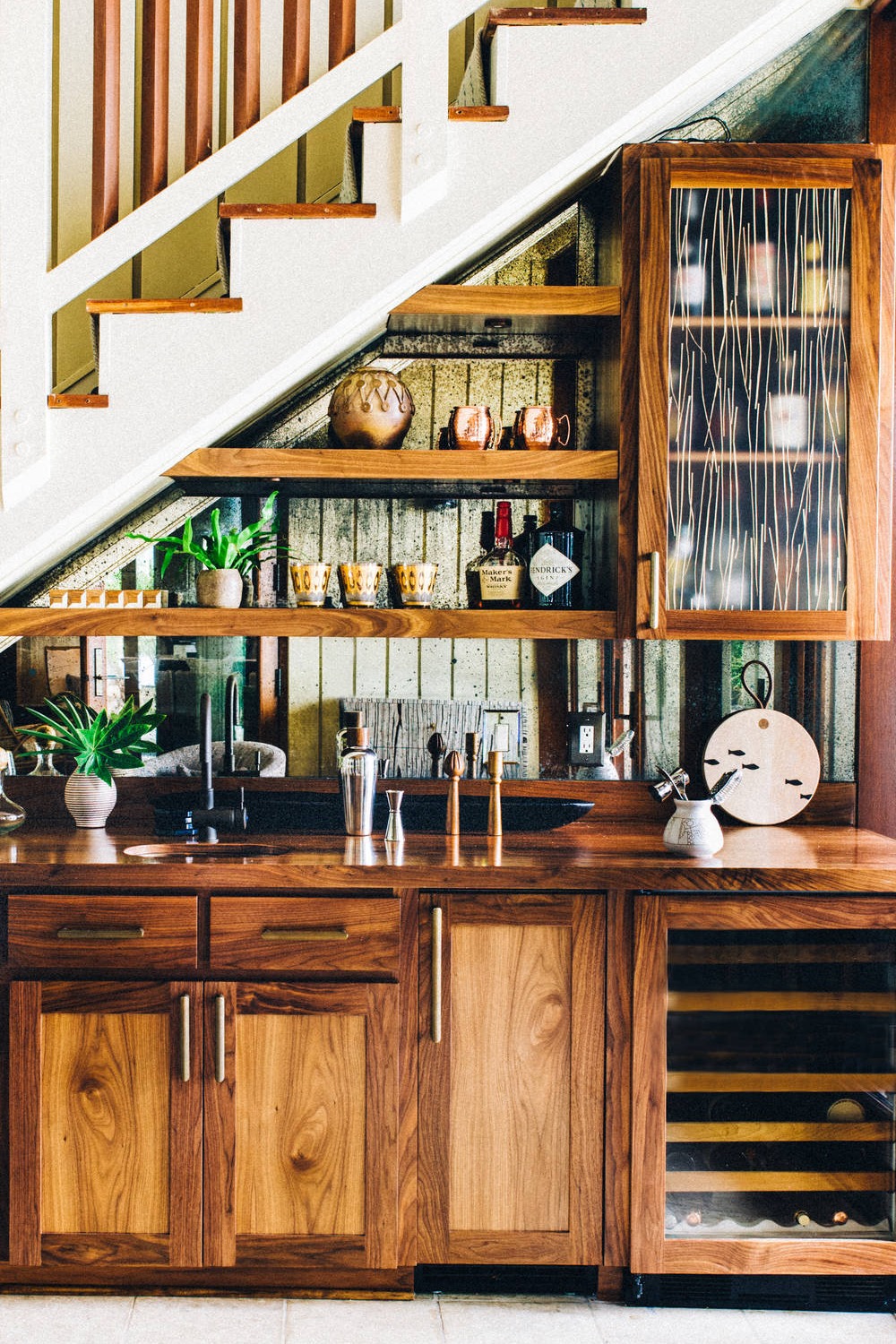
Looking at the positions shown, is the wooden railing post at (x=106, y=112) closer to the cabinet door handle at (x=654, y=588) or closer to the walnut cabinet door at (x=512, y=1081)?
A: the cabinet door handle at (x=654, y=588)

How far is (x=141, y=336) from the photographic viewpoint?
2.40 metres

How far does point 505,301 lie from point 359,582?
2.43 ft

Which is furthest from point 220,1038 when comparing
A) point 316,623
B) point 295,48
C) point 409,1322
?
point 295,48

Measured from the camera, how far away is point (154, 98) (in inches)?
96.0

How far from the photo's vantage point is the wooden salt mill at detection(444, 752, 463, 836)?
2488mm

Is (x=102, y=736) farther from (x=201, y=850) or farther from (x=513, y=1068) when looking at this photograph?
(x=513, y=1068)

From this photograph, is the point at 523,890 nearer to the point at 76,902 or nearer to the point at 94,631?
the point at 76,902

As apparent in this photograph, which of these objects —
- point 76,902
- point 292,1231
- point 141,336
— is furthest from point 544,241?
point 292,1231

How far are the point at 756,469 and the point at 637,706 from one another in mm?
680

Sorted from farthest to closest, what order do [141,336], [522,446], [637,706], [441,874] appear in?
1. [637,706]
2. [522,446]
3. [141,336]
4. [441,874]

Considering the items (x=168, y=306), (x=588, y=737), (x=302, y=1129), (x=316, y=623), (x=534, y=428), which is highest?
(x=168, y=306)

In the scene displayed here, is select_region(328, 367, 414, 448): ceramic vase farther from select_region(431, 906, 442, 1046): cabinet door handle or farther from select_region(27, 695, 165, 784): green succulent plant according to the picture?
select_region(431, 906, 442, 1046): cabinet door handle

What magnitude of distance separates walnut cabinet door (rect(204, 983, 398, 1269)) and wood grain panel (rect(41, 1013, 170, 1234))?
103 mm

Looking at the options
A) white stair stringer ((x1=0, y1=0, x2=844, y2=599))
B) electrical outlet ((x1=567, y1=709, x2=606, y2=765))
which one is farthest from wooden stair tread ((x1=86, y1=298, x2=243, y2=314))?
electrical outlet ((x1=567, y1=709, x2=606, y2=765))
